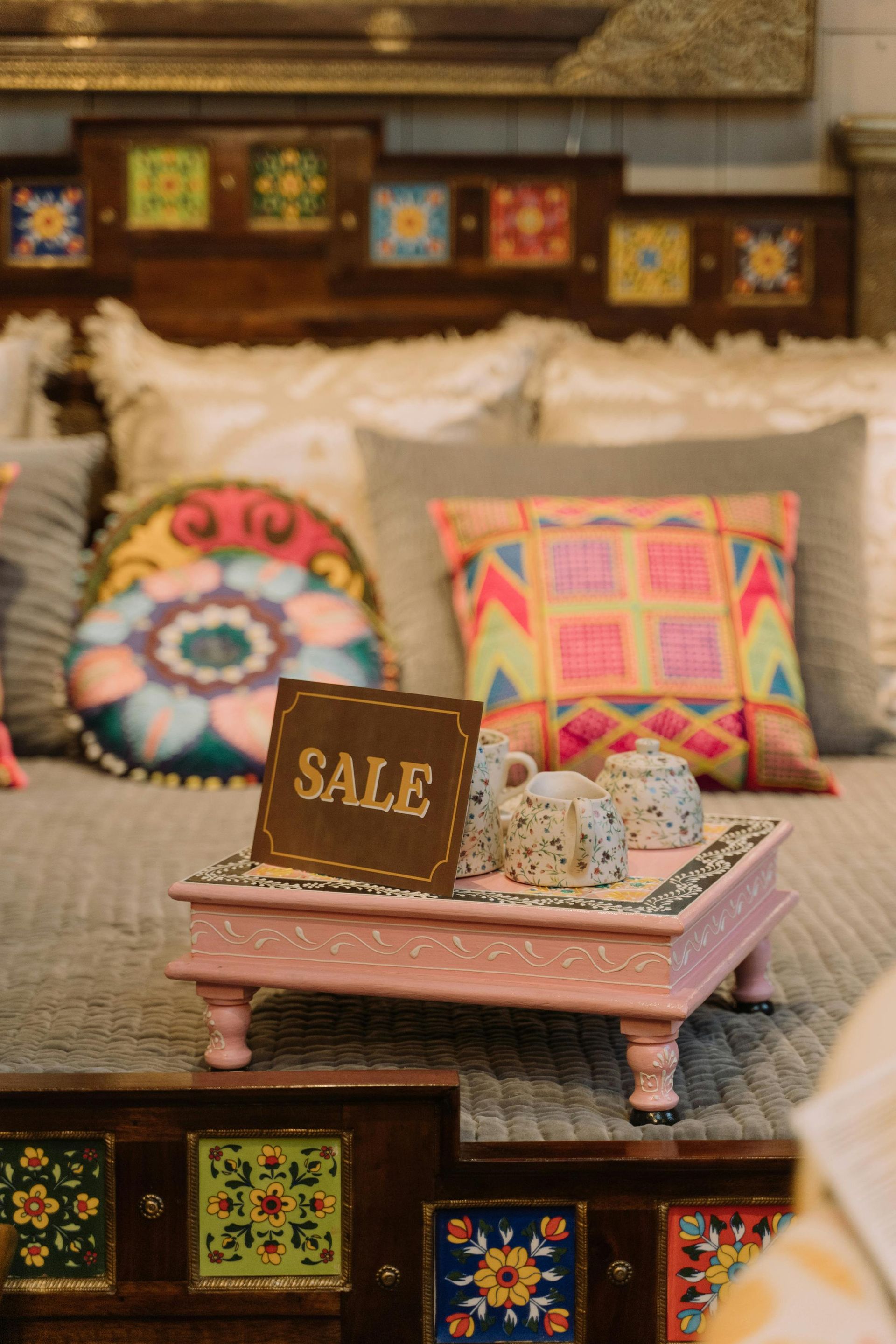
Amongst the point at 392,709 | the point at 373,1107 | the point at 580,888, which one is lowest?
the point at 373,1107

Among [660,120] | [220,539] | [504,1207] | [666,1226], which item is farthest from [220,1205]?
[660,120]

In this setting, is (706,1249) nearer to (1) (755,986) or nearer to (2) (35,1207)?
(1) (755,986)

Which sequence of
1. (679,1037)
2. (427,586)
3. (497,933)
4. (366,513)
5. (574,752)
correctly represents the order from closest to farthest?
(497,933) < (679,1037) < (574,752) < (427,586) < (366,513)

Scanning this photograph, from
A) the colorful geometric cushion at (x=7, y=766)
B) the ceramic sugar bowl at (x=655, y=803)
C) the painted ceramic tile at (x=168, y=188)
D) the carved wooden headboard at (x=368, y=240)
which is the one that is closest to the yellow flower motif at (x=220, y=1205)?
the ceramic sugar bowl at (x=655, y=803)

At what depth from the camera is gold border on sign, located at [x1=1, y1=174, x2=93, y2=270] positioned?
2256mm

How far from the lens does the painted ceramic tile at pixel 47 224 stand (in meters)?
2.26

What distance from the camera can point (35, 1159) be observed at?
888 mm

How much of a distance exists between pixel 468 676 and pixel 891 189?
1.23 m

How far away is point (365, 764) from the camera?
96 cm

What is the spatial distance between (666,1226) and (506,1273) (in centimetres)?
10

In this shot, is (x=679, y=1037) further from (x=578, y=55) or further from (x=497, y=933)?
(x=578, y=55)

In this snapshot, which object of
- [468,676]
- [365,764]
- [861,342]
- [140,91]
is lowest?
[468,676]

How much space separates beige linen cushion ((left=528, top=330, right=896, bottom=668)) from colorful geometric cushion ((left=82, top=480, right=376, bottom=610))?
360 mm

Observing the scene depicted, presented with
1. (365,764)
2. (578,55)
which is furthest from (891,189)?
(365,764)
